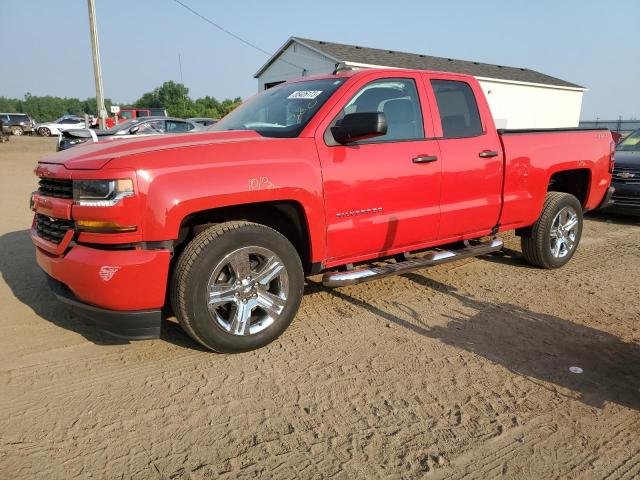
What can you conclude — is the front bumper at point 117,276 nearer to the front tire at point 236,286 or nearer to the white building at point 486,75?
the front tire at point 236,286

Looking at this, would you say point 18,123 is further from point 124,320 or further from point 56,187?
point 124,320

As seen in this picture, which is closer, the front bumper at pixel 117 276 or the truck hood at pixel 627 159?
the front bumper at pixel 117 276

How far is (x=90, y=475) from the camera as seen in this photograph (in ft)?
7.18

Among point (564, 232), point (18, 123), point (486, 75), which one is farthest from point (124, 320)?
point (18, 123)

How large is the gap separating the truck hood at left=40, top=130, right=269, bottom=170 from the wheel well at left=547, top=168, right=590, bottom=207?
3886 millimetres

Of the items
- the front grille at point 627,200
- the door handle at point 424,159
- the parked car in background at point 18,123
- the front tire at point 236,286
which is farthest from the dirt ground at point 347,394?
the parked car in background at point 18,123

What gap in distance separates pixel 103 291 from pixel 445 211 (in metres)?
2.80

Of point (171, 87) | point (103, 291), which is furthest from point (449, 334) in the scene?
point (171, 87)

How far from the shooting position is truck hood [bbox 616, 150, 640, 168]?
27.4 feet

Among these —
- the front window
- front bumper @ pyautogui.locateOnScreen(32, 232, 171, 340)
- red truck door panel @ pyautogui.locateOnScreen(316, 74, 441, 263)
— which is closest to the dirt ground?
front bumper @ pyautogui.locateOnScreen(32, 232, 171, 340)

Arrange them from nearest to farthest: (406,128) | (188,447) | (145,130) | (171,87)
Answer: (188,447) < (406,128) < (145,130) < (171,87)

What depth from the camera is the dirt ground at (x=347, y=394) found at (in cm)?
230

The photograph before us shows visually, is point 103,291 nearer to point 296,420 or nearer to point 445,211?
point 296,420

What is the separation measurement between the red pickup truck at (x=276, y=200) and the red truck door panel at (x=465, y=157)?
0.01 m
